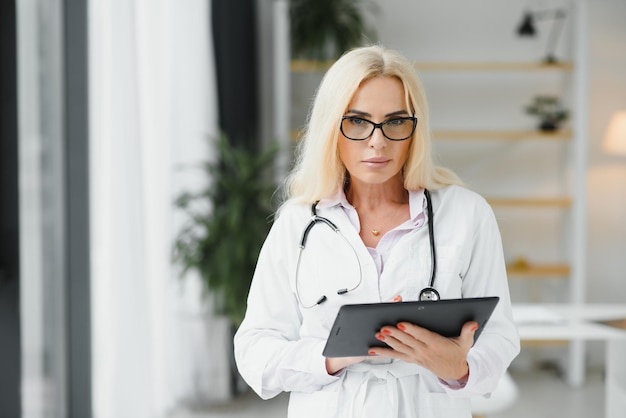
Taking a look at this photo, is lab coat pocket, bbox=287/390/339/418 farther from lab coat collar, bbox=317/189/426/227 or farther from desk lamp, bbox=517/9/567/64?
desk lamp, bbox=517/9/567/64

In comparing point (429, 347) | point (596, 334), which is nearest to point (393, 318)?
point (429, 347)

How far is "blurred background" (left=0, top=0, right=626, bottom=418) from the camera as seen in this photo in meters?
2.88

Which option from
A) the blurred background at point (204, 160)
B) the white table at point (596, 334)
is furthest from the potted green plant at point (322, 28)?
the white table at point (596, 334)

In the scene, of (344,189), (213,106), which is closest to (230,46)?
(213,106)

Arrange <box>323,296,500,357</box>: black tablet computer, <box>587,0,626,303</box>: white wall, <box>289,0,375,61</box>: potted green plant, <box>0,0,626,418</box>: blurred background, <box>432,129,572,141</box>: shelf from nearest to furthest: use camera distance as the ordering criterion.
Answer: <box>323,296,500,357</box>: black tablet computer
<box>0,0,626,418</box>: blurred background
<box>289,0,375,61</box>: potted green plant
<box>432,129,572,141</box>: shelf
<box>587,0,626,303</box>: white wall

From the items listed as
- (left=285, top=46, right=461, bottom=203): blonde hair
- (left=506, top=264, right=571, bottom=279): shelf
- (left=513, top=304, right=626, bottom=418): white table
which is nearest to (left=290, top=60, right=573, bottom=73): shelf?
(left=506, top=264, right=571, bottom=279): shelf

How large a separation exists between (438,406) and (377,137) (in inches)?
18.0

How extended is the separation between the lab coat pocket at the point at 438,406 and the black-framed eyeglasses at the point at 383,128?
433 millimetres

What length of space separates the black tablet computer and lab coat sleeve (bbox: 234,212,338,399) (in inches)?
4.6

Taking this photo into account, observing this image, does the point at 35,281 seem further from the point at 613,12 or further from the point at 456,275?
the point at 613,12

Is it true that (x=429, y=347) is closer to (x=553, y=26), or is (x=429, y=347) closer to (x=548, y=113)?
Answer: (x=548, y=113)

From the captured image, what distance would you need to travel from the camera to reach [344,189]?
4.83 feet

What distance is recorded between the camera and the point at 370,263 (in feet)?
4.40

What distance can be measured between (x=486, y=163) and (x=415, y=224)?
13.3 ft
